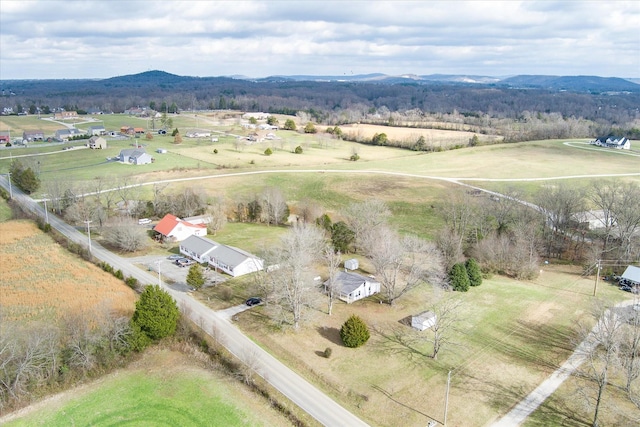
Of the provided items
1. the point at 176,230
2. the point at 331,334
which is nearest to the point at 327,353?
the point at 331,334

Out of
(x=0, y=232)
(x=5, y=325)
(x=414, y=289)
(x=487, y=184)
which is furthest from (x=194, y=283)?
(x=487, y=184)

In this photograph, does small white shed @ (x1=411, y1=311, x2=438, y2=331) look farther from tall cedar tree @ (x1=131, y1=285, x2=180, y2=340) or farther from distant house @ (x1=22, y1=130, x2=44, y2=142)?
distant house @ (x1=22, y1=130, x2=44, y2=142)

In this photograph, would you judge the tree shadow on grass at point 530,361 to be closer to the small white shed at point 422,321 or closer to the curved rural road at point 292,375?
the curved rural road at point 292,375

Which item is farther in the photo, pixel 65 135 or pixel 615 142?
pixel 65 135

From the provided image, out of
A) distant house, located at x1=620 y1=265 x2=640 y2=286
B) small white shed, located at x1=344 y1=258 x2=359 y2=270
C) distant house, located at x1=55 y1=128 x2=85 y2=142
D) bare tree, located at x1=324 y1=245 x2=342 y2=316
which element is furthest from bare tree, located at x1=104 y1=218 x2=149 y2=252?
distant house, located at x1=55 y1=128 x2=85 y2=142

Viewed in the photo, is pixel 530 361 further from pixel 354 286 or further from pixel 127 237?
pixel 127 237

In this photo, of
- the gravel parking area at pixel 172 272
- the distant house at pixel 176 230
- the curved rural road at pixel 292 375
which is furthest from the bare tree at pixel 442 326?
the distant house at pixel 176 230
